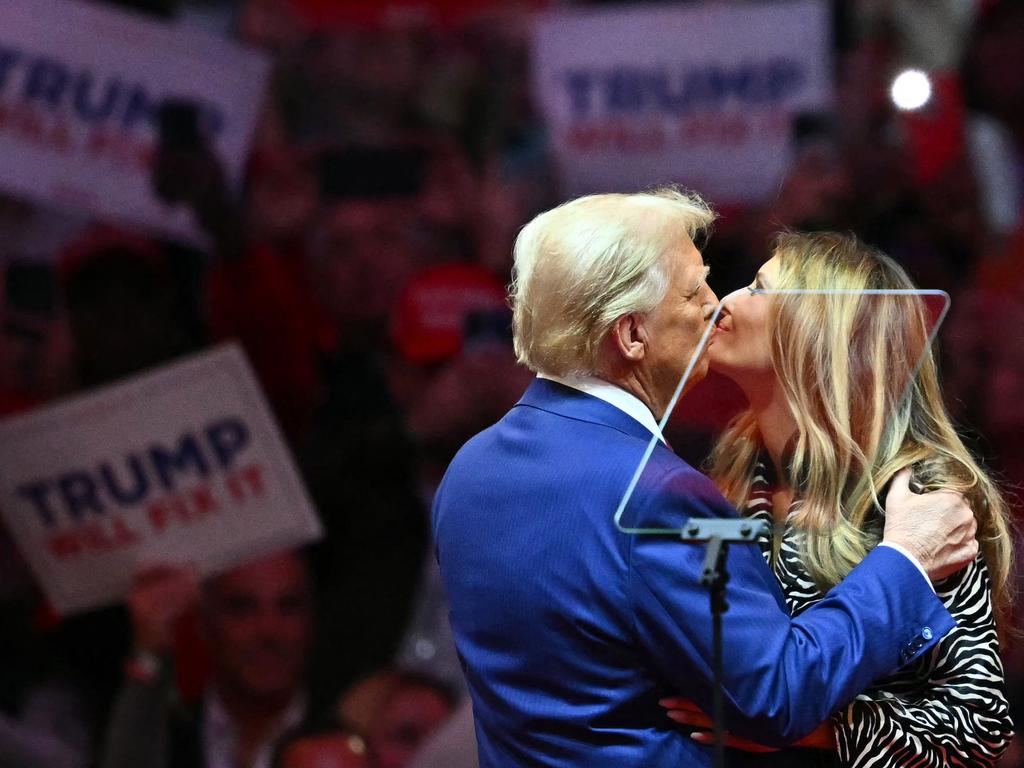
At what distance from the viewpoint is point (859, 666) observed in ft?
5.05

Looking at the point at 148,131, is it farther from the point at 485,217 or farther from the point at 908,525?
the point at 908,525

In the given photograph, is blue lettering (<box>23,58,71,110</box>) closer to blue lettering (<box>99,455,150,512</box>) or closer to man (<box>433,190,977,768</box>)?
blue lettering (<box>99,455,150,512</box>)

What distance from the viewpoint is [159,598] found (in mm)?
3652

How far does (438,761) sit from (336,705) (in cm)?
54

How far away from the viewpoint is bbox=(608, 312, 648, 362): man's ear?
1.62 m

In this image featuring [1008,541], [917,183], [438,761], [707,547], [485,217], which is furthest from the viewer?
[485,217]

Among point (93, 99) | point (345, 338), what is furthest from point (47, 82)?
point (345, 338)

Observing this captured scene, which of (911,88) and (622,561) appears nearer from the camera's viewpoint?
(622,561)

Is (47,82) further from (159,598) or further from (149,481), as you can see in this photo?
(159,598)

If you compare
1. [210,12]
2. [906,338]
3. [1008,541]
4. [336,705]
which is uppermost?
[210,12]

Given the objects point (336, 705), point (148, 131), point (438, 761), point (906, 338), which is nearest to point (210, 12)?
point (148, 131)

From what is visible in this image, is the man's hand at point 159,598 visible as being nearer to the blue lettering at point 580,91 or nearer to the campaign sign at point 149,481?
the campaign sign at point 149,481

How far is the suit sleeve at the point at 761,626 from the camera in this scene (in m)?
1.52

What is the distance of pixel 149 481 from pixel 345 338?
2.14 feet
